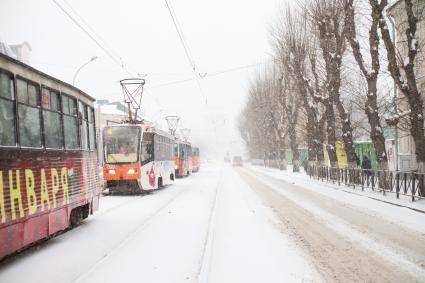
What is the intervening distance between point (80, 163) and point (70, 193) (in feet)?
3.50

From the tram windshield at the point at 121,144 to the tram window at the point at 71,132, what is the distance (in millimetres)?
8714

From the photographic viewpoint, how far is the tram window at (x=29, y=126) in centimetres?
753

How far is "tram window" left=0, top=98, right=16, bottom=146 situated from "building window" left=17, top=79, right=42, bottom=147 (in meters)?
0.27

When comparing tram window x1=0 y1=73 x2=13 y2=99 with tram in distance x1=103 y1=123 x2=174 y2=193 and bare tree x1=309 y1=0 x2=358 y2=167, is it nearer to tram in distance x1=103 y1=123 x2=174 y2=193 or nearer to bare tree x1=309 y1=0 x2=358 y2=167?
tram in distance x1=103 y1=123 x2=174 y2=193

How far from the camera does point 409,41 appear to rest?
16.8 m

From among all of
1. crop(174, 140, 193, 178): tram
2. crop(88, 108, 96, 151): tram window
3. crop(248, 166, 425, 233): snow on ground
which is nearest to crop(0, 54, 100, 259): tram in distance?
crop(88, 108, 96, 151): tram window

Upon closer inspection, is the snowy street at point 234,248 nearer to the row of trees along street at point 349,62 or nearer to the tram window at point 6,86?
the tram window at point 6,86

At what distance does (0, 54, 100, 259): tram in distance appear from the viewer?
22.8 ft

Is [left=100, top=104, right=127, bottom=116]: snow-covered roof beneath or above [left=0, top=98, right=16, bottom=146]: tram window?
above

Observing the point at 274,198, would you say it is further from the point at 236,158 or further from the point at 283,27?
the point at 236,158

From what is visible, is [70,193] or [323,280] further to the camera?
[70,193]

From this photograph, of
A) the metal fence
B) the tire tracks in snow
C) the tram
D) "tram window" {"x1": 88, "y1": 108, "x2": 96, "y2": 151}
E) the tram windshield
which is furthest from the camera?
the tram

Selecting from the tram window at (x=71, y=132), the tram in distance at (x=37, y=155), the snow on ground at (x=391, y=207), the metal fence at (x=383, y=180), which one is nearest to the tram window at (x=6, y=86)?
the tram in distance at (x=37, y=155)

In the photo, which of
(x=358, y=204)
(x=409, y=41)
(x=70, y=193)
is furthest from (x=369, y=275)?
(x=409, y=41)
